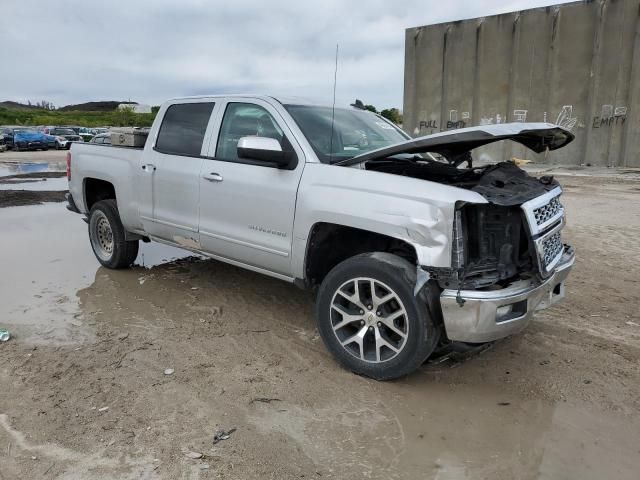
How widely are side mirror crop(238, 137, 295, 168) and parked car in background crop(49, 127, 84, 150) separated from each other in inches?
1448

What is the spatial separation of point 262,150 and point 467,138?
1.44 metres

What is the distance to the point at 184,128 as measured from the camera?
17.2 feet

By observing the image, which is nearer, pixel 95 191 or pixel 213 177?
pixel 213 177

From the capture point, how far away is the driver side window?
4543mm

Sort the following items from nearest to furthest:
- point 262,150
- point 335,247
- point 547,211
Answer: point 547,211 < point 262,150 < point 335,247

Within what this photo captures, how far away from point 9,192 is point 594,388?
13.4m

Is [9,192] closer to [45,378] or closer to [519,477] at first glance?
[45,378]

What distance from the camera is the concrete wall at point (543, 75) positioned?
66.5 ft

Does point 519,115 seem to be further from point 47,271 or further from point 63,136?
point 63,136

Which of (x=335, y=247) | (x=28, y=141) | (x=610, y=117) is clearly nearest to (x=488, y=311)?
(x=335, y=247)

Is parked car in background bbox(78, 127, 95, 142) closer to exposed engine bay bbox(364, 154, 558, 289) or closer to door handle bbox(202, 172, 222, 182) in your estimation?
door handle bbox(202, 172, 222, 182)

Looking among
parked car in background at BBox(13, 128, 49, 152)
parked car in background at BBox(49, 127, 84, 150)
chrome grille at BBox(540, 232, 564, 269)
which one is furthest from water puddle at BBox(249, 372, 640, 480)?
parked car in background at BBox(49, 127, 84, 150)

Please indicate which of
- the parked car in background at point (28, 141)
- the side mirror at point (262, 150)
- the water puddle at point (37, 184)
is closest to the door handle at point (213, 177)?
the side mirror at point (262, 150)

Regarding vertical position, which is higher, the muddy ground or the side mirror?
the side mirror
